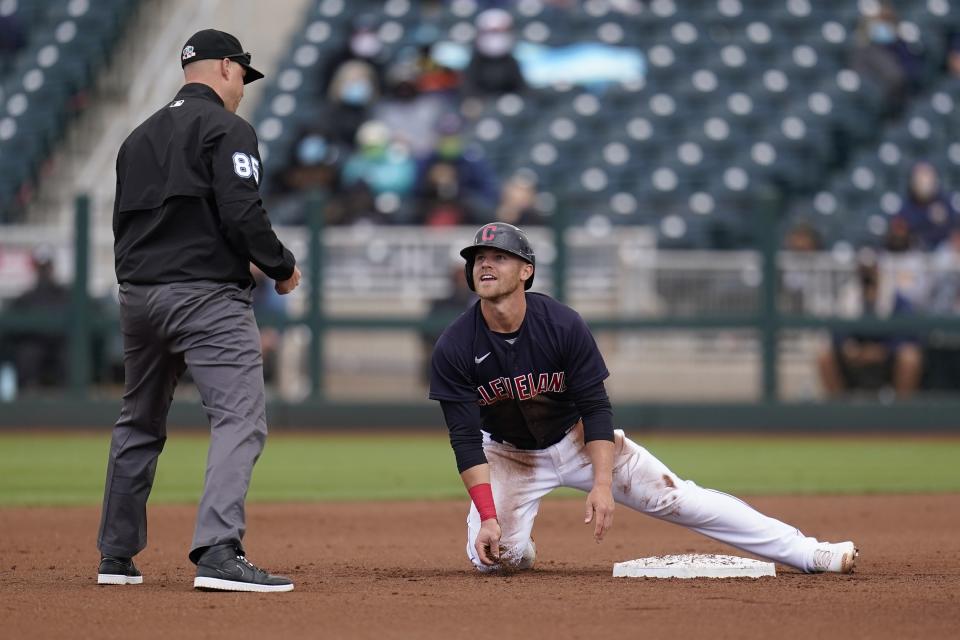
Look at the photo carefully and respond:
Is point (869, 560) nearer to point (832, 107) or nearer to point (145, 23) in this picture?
point (832, 107)

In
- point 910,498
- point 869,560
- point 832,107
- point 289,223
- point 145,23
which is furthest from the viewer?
point 145,23

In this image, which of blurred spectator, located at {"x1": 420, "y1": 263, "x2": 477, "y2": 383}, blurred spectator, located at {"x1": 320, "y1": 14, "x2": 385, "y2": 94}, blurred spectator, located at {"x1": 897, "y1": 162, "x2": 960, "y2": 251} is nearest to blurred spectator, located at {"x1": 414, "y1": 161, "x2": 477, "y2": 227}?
blurred spectator, located at {"x1": 420, "y1": 263, "x2": 477, "y2": 383}

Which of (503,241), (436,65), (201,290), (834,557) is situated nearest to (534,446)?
(503,241)

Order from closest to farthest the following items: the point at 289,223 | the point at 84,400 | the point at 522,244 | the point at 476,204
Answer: the point at 522,244, the point at 84,400, the point at 476,204, the point at 289,223

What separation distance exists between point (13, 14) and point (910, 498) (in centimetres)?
1705

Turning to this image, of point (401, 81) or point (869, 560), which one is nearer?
point (869, 560)

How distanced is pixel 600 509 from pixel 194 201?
1.89 m

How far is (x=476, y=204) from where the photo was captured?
16750 mm

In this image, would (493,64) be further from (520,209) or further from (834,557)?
(834,557)

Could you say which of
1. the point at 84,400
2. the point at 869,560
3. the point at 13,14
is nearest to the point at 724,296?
the point at 84,400

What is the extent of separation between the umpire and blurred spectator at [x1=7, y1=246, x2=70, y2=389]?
1023cm

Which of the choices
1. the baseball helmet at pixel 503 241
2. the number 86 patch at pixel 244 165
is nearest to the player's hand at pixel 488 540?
the baseball helmet at pixel 503 241

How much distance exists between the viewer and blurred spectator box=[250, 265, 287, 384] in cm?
1559

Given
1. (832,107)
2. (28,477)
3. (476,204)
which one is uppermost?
(832,107)
